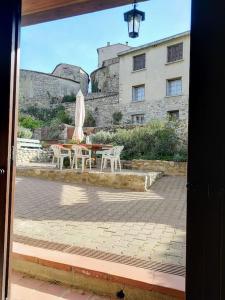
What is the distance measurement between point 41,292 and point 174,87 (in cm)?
1594

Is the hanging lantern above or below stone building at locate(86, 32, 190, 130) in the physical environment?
below

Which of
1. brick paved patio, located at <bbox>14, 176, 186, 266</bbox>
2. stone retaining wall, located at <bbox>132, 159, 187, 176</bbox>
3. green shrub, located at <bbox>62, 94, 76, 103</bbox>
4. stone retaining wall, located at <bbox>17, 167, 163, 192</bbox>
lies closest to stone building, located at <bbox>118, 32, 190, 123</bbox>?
green shrub, located at <bbox>62, 94, 76, 103</bbox>

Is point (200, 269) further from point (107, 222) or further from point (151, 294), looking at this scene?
point (107, 222)

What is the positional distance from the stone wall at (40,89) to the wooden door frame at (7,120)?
20543mm

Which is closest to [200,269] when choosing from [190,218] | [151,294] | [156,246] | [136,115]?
[190,218]

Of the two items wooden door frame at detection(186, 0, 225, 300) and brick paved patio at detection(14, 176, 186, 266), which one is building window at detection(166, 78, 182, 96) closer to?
brick paved patio at detection(14, 176, 186, 266)

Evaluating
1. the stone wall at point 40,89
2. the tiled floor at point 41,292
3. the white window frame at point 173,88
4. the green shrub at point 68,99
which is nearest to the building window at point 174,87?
the white window frame at point 173,88

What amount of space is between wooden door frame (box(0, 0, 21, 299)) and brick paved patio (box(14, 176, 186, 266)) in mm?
1260

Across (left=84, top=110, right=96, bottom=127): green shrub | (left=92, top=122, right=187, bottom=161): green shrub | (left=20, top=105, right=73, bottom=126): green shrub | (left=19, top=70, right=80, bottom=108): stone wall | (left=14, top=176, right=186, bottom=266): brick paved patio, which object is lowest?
(left=14, top=176, right=186, bottom=266): brick paved patio

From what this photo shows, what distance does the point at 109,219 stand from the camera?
3.95 m

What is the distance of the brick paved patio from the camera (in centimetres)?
286

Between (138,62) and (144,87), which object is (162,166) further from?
(138,62)

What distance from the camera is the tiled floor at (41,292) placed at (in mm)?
1971

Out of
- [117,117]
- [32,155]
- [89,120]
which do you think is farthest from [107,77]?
[32,155]
